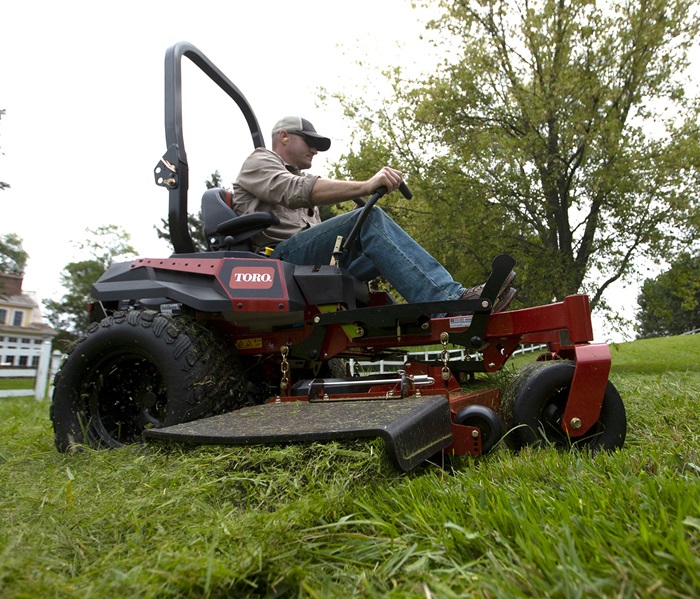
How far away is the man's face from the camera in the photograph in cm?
353

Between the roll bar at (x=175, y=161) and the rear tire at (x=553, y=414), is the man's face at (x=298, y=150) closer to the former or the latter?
the roll bar at (x=175, y=161)

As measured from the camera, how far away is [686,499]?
1153 mm

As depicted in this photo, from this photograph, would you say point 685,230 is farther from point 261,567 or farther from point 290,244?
point 261,567

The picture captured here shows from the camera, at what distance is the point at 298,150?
3545mm

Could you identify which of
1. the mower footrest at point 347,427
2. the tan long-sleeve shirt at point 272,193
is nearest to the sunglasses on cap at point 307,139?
the tan long-sleeve shirt at point 272,193

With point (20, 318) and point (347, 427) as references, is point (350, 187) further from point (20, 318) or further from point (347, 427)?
point (20, 318)

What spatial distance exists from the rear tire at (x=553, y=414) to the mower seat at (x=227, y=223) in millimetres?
1655

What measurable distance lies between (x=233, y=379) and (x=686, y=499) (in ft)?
7.03

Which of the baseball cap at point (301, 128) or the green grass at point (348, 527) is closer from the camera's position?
the green grass at point (348, 527)

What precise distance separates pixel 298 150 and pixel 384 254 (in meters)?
1.17

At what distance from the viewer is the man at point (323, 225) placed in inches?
107

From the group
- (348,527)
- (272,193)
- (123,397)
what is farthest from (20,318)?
(348,527)

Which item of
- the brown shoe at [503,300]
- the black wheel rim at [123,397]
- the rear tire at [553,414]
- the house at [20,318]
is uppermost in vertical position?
the brown shoe at [503,300]

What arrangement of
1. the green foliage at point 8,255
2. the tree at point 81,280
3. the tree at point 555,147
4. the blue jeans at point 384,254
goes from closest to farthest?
1. the blue jeans at point 384,254
2. the tree at point 555,147
3. the green foliage at point 8,255
4. the tree at point 81,280
